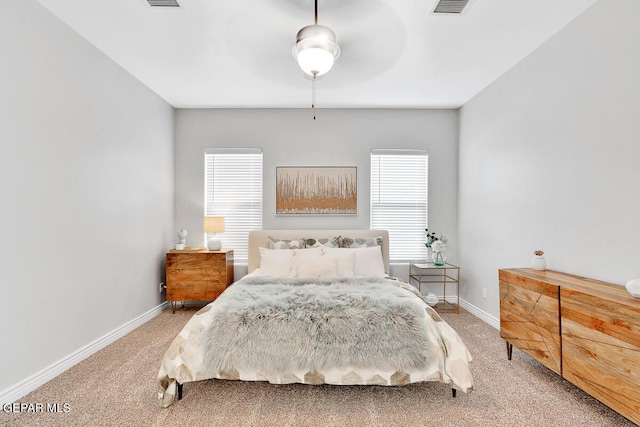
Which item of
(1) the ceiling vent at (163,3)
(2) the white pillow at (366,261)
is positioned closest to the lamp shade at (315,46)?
(1) the ceiling vent at (163,3)

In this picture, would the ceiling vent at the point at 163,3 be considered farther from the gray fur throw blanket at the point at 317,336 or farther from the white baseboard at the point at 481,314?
the white baseboard at the point at 481,314

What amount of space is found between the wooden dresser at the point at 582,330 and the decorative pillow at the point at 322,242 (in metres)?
1.96

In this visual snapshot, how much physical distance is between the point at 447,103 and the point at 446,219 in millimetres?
1639

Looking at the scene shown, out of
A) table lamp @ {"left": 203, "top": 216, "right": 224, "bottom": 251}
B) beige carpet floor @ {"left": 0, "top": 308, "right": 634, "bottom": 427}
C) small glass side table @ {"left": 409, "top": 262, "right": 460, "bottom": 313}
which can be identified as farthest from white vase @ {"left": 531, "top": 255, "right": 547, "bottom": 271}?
table lamp @ {"left": 203, "top": 216, "right": 224, "bottom": 251}

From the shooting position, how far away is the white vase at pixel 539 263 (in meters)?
2.69

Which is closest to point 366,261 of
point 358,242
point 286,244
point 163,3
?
point 358,242

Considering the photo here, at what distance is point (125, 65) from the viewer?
3.24 metres

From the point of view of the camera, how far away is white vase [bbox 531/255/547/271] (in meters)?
2.69

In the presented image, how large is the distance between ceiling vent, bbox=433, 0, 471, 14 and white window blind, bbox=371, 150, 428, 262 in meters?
2.29

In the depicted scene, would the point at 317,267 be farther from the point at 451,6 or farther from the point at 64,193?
the point at 451,6

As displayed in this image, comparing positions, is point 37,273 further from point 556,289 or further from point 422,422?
point 556,289

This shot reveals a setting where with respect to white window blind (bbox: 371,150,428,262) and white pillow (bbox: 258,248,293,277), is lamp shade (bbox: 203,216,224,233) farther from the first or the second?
white window blind (bbox: 371,150,428,262)

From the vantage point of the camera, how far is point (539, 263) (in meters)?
2.70

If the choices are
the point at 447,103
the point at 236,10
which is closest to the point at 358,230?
the point at 447,103
